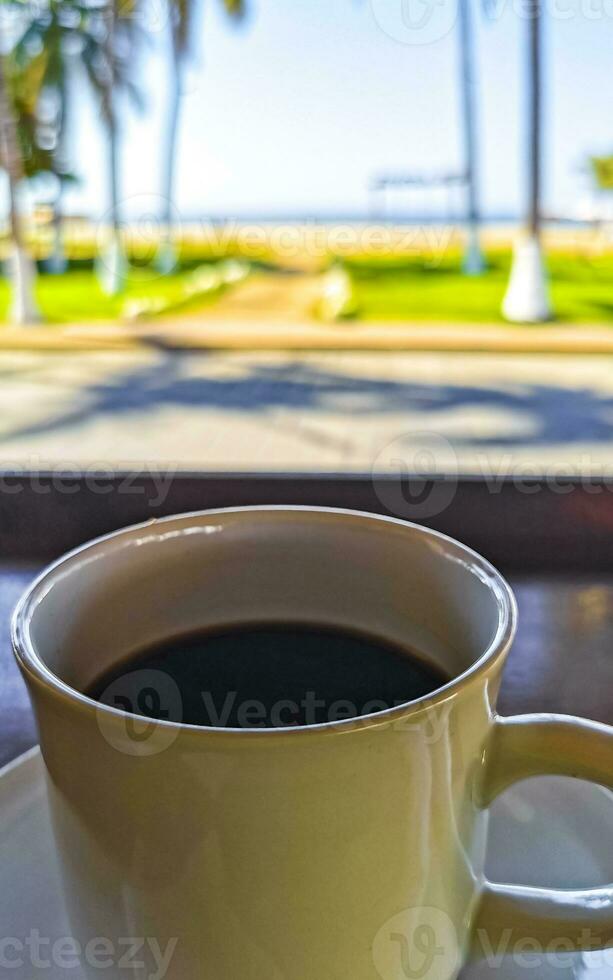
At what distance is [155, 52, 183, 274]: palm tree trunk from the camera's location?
3613mm

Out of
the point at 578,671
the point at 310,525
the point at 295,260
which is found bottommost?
the point at 295,260

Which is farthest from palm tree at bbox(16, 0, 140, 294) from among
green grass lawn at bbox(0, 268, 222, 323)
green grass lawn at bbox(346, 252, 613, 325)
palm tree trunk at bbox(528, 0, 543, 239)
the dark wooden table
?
the dark wooden table

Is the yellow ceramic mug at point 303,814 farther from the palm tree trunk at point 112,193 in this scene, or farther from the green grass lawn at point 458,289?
the green grass lawn at point 458,289

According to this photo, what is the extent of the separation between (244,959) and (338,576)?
3.8 inches

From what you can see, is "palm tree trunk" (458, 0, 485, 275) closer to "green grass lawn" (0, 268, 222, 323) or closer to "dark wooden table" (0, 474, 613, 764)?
"green grass lawn" (0, 268, 222, 323)

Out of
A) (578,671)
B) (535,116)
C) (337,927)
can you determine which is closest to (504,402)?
(535,116)

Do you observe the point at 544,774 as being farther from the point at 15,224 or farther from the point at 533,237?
the point at 533,237

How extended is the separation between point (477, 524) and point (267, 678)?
0.25m

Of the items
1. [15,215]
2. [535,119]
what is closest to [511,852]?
[15,215]

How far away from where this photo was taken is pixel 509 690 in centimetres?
33

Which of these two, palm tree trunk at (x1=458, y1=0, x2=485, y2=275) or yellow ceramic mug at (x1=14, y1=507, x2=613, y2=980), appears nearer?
yellow ceramic mug at (x1=14, y1=507, x2=613, y2=980)

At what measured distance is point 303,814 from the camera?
0.15 m

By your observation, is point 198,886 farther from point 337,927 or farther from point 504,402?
point 504,402

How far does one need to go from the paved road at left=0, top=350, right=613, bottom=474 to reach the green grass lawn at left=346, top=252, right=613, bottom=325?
296mm
